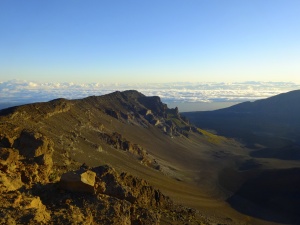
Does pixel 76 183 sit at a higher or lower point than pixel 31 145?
higher

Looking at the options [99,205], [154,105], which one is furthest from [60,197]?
[154,105]

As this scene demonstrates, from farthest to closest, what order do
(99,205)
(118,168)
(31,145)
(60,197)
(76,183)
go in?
(118,168)
(31,145)
(76,183)
(60,197)
(99,205)

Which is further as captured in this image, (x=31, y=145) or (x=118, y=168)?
(x=118, y=168)

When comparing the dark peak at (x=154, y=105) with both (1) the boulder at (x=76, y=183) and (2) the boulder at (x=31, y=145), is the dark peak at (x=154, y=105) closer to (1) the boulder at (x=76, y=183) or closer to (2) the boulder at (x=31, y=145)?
(2) the boulder at (x=31, y=145)

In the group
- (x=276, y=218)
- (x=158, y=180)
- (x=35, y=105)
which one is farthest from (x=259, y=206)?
(x=35, y=105)

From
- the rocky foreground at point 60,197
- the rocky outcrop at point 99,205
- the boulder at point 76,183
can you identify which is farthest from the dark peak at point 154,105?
the boulder at point 76,183

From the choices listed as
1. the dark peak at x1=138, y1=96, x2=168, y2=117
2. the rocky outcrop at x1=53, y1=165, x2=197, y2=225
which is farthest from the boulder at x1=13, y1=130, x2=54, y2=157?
the dark peak at x1=138, y1=96, x2=168, y2=117

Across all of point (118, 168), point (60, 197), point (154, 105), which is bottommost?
point (118, 168)

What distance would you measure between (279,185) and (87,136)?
136ft

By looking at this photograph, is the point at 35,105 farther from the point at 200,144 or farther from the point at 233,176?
the point at 200,144

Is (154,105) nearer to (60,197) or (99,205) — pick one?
(60,197)

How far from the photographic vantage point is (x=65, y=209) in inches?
627

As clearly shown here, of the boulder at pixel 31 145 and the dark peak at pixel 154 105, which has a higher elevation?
the boulder at pixel 31 145

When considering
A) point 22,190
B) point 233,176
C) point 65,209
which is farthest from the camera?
point 233,176
